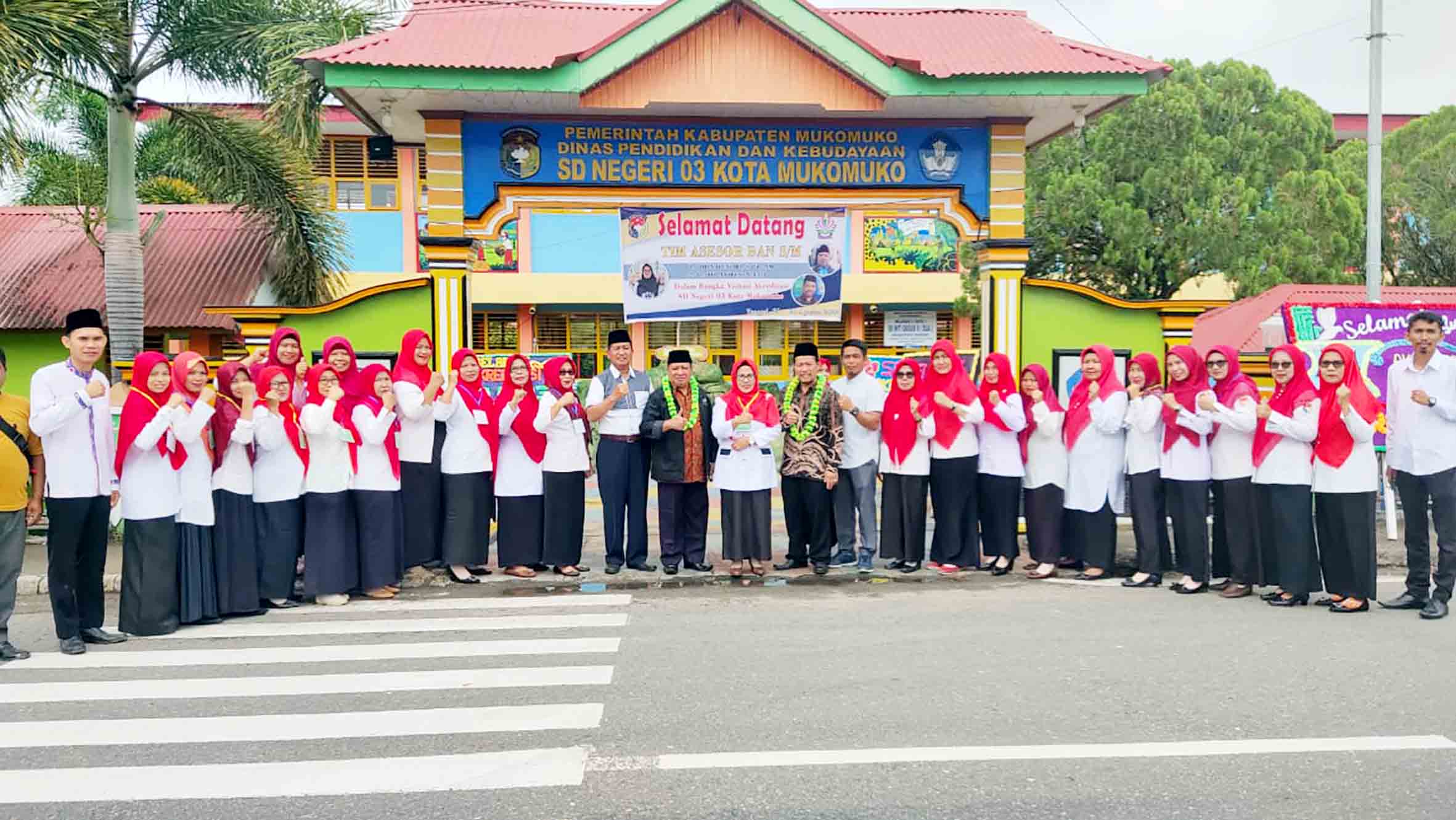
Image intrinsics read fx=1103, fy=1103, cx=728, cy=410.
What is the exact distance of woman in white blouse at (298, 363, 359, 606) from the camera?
24.1 ft

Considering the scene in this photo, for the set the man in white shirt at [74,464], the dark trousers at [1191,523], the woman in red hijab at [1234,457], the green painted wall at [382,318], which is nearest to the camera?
the man in white shirt at [74,464]

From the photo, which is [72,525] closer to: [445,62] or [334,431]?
[334,431]

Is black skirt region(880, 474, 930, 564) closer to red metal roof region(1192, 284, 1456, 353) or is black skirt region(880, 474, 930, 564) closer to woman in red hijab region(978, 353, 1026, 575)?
woman in red hijab region(978, 353, 1026, 575)

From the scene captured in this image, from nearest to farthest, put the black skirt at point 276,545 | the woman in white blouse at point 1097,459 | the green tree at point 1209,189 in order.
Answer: the black skirt at point 276,545 → the woman in white blouse at point 1097,459 → the green tree at point 1209,189

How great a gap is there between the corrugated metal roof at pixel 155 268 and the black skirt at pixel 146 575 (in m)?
11.0

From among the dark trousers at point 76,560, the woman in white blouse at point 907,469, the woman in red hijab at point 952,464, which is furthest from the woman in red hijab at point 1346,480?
the dark trousers at point 76,560

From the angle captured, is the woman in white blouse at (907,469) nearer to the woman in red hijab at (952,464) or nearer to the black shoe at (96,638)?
the woman in red hijab at (952,464)

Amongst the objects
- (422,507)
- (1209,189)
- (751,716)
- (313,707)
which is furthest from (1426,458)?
(1209,189)

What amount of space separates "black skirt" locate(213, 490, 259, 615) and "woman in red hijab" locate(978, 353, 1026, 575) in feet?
16.2

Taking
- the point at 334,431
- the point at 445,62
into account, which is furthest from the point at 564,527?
the point at 445,62

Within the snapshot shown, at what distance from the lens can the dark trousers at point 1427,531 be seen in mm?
6914

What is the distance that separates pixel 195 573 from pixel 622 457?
3.09 metres

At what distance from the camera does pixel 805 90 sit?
36.1 feet

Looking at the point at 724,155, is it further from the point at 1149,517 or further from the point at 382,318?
the point at 1149,517
